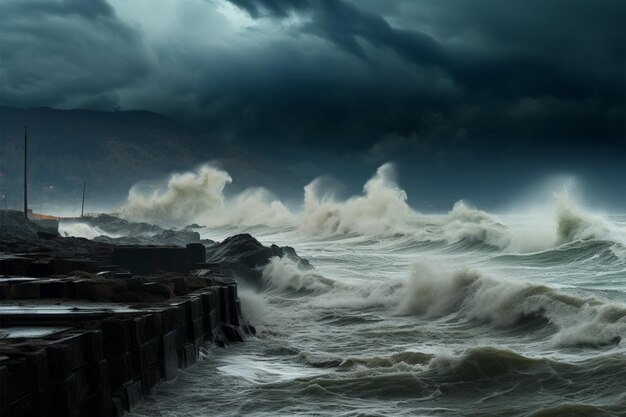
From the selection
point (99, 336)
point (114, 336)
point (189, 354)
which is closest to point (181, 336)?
point (189, 354)

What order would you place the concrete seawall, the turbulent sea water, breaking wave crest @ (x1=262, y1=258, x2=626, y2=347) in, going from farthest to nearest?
breaking wave crest @ (x1=262, y1=258, x2=626, y2=347)
the turbulent sea water
the concrete seawall

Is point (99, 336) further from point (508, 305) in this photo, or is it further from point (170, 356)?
point (508, 305)

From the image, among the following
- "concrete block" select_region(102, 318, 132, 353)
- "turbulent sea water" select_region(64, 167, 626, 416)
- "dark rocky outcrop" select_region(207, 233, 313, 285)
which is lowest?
"turbulent sea water" select_region(64, 167, 626, 416)

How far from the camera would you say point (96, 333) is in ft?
23.5

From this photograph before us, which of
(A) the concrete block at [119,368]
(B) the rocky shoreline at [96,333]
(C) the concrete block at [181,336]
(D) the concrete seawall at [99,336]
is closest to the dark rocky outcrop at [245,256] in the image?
(B) the rocky shoreline at [96,333]

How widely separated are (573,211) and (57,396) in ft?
93.7

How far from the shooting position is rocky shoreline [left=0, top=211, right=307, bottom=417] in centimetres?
623

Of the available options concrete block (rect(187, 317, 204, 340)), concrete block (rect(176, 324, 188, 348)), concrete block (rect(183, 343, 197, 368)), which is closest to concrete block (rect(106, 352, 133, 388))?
concrete block (rect(176, 324, 188, 348))

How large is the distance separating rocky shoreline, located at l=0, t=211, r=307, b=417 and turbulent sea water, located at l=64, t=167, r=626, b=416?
35 centimetres

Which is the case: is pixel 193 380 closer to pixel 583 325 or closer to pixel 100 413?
pixel 100 413

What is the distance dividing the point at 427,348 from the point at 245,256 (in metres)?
12.9

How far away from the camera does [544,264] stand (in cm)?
2638

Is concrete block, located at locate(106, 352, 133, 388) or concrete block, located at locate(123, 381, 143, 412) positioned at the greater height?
concrete block, located at locate(106, 352, 133, 388)

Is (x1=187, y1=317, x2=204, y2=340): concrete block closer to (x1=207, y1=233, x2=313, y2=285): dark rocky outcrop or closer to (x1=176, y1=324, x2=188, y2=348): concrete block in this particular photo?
(x1=176, y1=324, x2=188, y2=348): concrete block
